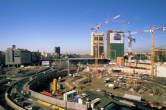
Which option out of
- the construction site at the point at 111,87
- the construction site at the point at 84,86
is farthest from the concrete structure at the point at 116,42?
the construction site at the point at 84,86

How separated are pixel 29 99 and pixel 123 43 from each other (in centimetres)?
10580

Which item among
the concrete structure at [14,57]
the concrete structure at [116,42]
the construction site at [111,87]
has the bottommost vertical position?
the construction site at [111,87]

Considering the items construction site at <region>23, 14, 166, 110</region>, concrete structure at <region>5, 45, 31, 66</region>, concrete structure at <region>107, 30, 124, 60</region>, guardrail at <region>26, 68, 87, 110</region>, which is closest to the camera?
guardrail at <region>26, 68, 87, 110</region>

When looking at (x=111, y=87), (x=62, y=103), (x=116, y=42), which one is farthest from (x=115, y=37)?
(x=62, y=103)

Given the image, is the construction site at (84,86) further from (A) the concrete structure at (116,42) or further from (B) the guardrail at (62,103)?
(A) the concrete structure at (116,42)

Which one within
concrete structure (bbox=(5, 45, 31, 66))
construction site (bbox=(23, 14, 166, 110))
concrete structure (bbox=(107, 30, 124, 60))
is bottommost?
construction site (bbox=(23, 14, 166, 110))

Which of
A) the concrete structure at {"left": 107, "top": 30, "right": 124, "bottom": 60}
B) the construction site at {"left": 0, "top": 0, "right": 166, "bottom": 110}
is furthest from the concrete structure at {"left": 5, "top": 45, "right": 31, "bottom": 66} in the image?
the concrete structure at {"left": 107, "top": 30, "right": 124, "bottom": 60}

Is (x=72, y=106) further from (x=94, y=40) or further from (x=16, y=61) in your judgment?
(x=94, y=40)

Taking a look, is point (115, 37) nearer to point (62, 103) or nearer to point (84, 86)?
point (84, 86)

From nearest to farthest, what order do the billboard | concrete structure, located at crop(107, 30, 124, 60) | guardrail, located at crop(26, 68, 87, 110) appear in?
1. guardrail, located at crop(26, 68, 87, 110)
2. concrete structure, located at crop(107, 30, 124, 60)
3. the billboard

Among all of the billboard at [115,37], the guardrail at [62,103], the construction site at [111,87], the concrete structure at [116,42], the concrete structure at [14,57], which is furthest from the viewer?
the billboard at [115,37]

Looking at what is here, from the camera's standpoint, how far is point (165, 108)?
15.4 meters

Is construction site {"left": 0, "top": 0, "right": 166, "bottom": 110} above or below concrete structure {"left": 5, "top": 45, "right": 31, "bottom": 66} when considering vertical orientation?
below

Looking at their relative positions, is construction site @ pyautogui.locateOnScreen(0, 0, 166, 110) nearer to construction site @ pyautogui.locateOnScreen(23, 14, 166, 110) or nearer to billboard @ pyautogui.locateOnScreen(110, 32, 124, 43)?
construction site @ pyautogui.locateOnScreen(23, 14, 166, 110)
